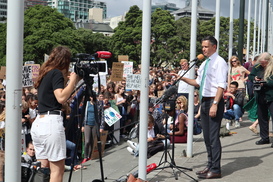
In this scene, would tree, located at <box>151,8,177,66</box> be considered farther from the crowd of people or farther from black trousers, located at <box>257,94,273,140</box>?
black trousers, located at <box>257,94,273,140</box>

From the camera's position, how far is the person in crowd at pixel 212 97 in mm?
6457

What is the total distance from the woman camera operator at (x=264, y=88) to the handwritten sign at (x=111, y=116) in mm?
3525

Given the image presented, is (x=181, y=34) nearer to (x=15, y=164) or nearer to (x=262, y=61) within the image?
(x=262, y=61)

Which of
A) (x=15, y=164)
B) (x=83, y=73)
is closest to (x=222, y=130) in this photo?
(x=83, y=73)

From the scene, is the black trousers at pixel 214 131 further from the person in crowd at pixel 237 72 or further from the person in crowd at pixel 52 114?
the person in crowd at pixel 237 72

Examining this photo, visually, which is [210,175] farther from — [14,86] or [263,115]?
[14,86]

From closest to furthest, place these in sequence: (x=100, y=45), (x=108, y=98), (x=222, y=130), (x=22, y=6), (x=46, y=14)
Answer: (x=22, y=6) < (x=222, y=130) < (x=108, y=98) < (x=46, y=14) < (x=100, y=45)

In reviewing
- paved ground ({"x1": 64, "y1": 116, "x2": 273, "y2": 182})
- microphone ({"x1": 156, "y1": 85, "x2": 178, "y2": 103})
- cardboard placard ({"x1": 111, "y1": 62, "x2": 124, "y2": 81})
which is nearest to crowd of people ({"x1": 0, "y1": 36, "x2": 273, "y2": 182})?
microphone ({"x1": 156, "y1": 85, "x2": 178, "y2": 103})

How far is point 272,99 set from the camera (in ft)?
29.5

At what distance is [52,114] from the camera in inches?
175

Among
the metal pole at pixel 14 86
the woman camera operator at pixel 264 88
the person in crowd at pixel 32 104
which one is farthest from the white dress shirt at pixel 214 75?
the person in crowd at pixel 32 104

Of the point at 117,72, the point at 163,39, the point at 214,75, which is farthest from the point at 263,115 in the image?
the point at 163,39

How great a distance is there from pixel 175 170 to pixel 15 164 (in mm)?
4000

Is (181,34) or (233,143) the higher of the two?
(181,34)
